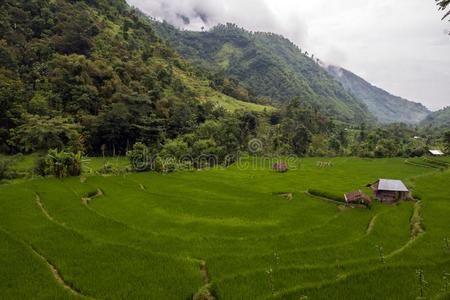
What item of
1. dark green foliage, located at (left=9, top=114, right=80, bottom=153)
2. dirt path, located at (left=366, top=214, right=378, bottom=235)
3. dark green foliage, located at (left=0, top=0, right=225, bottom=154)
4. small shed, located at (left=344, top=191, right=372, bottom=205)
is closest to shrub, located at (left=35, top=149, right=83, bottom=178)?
dark green foliage, located at (left=9, top=114, right=80, bottom=153)

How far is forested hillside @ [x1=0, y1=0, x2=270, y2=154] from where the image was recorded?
44562mm

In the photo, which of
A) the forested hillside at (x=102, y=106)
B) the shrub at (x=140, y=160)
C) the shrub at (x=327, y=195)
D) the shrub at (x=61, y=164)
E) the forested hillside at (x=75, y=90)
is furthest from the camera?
the forested hillside at (x=102, y=106)

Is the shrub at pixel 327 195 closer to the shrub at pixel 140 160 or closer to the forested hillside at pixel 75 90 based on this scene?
the shrub at pixel 140 160

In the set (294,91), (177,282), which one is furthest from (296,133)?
(294,91)

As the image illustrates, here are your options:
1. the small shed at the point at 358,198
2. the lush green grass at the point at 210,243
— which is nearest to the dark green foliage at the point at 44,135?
the lush green grass at the point at 210,243

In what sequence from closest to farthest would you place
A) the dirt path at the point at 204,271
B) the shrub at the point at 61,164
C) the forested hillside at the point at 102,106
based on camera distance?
the dirt path at the point at 204,271 → the shrub at the point at 61,164 → the forested hillside at the point at 102,106

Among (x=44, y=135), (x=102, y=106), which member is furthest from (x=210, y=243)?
(x=102, y=106)

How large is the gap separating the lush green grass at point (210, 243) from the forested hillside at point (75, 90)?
20.7 metres

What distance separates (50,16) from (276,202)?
6235 cm

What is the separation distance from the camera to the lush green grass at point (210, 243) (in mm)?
11555

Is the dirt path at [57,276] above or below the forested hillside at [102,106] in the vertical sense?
below

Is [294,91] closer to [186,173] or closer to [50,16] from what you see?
[50,16]

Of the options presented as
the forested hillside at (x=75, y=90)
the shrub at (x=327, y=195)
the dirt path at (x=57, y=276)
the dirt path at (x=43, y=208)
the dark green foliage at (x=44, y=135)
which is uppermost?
the forested hillside at (x=75, y=90)

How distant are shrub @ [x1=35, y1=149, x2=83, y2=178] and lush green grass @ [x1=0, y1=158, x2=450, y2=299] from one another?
2.78 metres
